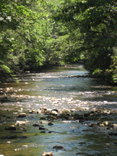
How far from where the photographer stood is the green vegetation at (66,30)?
9.55 meters

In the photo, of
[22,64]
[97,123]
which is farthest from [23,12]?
[22,64]

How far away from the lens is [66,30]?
33.9 m

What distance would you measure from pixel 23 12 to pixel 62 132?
23.0 ft

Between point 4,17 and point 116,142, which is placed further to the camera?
point 4,17

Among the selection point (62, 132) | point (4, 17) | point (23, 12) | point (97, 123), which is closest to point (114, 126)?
point (97, 123)

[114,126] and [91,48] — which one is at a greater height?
Result: [91,48]

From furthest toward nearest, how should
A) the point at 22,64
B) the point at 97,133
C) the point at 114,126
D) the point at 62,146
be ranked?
1. the point at 22,64
2. the point at 114,126
3. the point at 97,133
4. the point at 62,146

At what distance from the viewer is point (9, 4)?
13.6 meters

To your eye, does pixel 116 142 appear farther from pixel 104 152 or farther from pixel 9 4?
pixel 9 4

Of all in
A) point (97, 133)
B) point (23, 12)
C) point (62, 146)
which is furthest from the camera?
point (23, 12)

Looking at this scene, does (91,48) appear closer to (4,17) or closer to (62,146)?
(4,17)

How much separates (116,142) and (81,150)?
1029 millimetres

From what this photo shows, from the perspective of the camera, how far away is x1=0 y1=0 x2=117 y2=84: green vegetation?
9547 mm

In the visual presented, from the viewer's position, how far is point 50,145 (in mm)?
6938
